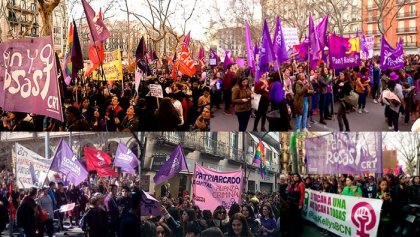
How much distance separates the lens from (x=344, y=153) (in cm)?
594

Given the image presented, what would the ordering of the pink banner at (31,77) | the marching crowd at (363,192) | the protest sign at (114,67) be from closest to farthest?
1. the marching crowd at (363,192)
2. the pink banner at (31,77)
3. the protest sign at (114,67)

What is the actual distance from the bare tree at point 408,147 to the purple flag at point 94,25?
6.64 meters

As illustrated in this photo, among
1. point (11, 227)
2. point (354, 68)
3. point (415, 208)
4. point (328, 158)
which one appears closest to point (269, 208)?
point (328, 158)

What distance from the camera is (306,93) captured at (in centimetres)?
1232

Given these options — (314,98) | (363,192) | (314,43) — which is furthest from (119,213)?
(314,43)

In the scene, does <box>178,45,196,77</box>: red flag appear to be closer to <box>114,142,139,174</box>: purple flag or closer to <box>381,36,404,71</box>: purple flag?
<box>381,36,404,71</box>: purple flag

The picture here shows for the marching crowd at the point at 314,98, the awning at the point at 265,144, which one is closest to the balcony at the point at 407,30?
the marching crowd at the point at 314,98

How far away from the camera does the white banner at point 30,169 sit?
632 cm

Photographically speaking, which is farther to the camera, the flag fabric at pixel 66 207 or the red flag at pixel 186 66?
the red flag at pixel 186 66

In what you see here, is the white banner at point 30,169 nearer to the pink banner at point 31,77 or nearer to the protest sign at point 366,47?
the pink banner at point 31,77

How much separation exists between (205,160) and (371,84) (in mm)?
12171

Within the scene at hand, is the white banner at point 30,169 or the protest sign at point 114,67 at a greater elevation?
the protest sign at point 114,67

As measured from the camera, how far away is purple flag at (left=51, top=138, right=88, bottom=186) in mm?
6242

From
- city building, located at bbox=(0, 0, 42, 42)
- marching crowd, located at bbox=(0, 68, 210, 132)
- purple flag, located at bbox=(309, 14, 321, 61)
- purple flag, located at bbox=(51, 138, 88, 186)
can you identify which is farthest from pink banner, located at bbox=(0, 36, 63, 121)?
city building, located at bbox=(0, 0, 42, 42)
